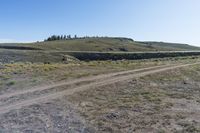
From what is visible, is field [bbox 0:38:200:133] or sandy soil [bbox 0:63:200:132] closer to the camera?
sandy soil [bbox 0:63:200:132]

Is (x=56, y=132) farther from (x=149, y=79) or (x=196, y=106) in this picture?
(x=149, y=79)

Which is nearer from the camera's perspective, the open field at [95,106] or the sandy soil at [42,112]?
the sandy soil at [42,112]

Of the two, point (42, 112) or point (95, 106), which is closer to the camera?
point (42, 112)

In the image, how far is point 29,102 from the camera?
1412cm

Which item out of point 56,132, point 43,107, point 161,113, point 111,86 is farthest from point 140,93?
point 56,132

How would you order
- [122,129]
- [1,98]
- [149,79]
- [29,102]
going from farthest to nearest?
[149,79] < [1,98] < [29,102] < [122,129]

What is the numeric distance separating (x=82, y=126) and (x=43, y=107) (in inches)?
118

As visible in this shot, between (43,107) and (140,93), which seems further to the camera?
(140,93)

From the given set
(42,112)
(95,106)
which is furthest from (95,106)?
(42,112)

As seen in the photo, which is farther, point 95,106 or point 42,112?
point 95,106

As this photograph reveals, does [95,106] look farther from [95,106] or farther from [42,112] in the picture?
[42,112]

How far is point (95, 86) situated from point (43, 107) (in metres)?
6.90

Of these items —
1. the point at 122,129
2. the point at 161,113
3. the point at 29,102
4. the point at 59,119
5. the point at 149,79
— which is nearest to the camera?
the point at 122,129

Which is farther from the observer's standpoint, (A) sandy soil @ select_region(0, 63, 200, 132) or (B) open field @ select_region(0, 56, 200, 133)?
(B) open field @ select_region(0, 56, 200, 133)
